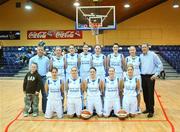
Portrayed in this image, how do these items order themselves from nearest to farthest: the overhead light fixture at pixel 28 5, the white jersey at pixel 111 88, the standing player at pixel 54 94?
the standing player at pixel 54 94
the white jersey at pixel 111 88
the overhead light fixture at pixel 28 5

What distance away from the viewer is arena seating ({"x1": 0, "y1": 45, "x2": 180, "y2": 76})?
20.6 m

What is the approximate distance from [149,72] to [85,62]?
1.56 m

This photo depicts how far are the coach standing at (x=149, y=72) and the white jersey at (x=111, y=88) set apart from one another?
67 centimetres

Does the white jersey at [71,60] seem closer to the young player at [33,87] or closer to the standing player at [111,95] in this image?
the young player at [33,87]

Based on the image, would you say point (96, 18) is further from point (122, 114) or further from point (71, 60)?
point (122, 114)

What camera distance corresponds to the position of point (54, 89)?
23.8 feet

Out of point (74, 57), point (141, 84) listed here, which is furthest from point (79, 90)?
point (141, 84)

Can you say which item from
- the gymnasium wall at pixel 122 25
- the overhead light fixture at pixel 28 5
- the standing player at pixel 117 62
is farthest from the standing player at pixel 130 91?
the gymnasium wall at pixel 122 25

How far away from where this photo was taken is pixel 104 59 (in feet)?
26.0

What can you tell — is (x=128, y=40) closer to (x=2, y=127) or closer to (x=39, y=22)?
(x=39, y=22)

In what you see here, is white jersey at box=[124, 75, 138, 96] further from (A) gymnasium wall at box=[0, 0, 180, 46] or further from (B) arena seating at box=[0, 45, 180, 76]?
(A) gymnasium wall at box=[0, 0, 180, 46]

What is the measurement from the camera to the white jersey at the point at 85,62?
784 centimetres

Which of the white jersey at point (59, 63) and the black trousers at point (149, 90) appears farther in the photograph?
the white jersey at point (59, 63)

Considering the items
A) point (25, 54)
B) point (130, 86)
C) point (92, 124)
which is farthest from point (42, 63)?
point (25, 54)
